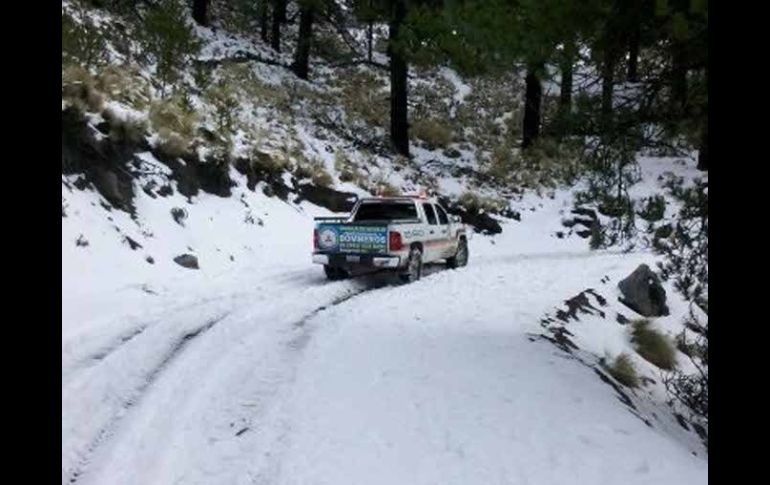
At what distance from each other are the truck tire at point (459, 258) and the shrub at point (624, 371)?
749cm

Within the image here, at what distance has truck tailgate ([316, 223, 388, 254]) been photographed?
13.8 metres

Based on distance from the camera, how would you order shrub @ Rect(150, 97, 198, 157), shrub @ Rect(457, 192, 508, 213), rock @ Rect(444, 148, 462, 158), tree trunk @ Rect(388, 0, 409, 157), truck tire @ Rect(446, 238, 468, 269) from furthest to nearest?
rock @ Rect(444, 148, 462, 158) → shrub @ Rect(457, 192, 508, 213) → tree trunk @ Rect(388, 0, 409, 157) → truck tire @ Rect(446, 238, 468, 269) → shrub @ Rect(150, 97, 198, 157)

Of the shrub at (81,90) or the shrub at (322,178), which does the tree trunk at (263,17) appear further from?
the shrub at (81,90)

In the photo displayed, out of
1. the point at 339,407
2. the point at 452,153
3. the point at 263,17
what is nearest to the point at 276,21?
the point at 263,17

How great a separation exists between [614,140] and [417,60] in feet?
48.1

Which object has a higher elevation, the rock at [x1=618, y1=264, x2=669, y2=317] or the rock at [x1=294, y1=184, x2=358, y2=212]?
the rock at [x1=294, y1=184, x2=358, y2=212]

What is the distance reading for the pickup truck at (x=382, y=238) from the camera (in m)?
13.8

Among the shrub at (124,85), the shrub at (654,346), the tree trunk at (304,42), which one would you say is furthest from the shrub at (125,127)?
the tree trunk at (304,42)

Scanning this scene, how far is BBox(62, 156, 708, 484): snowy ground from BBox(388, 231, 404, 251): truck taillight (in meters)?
0.76

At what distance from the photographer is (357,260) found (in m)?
13.8

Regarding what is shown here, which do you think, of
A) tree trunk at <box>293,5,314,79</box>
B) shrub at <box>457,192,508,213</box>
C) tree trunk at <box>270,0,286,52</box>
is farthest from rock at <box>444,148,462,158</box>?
tree trunk at <box>270,0,286,52</box>

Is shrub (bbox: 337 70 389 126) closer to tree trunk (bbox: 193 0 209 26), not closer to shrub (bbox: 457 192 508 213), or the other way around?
shrub (bbox: 457 192 508 213)
